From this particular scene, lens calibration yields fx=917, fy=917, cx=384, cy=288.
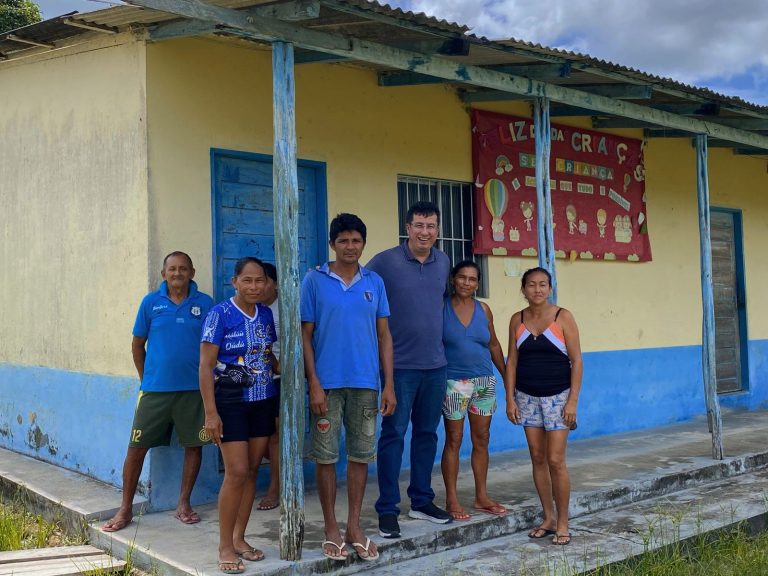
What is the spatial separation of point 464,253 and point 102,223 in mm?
3151

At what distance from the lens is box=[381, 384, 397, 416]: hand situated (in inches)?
203

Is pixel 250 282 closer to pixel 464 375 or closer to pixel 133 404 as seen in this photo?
pixel 464 375

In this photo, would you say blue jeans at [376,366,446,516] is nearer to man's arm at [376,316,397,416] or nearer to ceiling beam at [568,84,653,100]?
man's arm at [376,316,397,416]

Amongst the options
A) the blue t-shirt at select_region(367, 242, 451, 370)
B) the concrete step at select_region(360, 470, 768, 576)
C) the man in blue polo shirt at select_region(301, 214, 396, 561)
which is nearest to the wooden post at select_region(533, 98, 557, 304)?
the blue t-shirt at select_region(367, 242, 451, 370)

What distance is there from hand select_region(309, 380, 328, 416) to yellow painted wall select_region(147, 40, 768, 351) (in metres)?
1.63

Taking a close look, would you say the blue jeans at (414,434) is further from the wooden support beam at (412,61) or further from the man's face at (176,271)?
the wooden support beam at (412,61)

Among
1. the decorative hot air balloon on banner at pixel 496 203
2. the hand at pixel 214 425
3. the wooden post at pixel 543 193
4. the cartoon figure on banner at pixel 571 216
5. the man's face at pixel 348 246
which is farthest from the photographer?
the cartoon figure on banner at pixel 571 216

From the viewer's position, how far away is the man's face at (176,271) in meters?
5.57

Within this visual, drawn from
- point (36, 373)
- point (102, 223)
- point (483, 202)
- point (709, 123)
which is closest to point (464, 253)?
point (483, 202)

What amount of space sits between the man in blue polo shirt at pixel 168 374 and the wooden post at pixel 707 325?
4382mm

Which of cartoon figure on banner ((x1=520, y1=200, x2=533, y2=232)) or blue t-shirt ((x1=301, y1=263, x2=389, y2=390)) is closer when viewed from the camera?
blue t-shirt ((x1=301, y1=263, x2=389, y2=390))

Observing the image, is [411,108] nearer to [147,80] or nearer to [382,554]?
[147,80]

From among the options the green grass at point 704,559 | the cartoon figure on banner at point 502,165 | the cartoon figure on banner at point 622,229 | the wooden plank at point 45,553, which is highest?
the cartoon figure on banner at point 502,165

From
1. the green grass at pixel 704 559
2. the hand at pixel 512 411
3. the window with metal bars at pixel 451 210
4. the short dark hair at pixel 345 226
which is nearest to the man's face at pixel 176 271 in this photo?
the short dark hair at pixel 345 226
